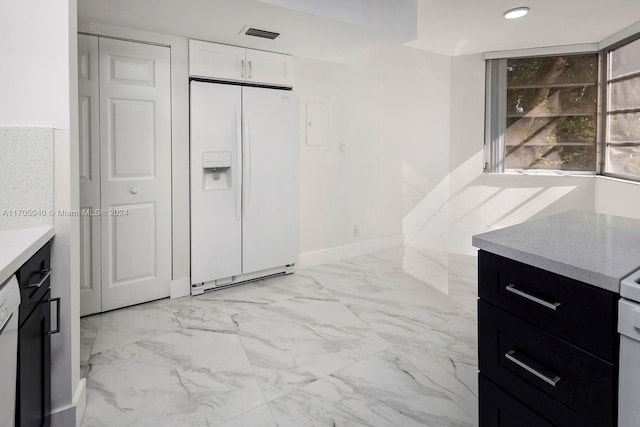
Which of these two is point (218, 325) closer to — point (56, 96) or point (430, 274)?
point (56, 96)

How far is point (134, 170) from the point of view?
9.89ft

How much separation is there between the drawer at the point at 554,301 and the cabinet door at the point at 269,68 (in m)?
2.72

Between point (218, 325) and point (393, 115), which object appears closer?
point (218, 325)

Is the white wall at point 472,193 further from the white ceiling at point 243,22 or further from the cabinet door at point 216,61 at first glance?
the cabinet door at point 216,61

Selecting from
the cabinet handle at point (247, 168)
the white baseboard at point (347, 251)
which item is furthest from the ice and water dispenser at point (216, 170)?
the white baseboard at point (347, 251)

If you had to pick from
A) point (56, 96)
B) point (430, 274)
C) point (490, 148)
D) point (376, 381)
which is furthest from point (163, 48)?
point (490, 148)

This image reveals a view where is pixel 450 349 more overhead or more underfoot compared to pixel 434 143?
more underfoot

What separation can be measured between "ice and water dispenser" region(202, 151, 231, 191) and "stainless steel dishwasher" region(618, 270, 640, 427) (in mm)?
2890

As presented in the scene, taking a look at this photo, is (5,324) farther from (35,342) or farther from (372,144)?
(372,144)

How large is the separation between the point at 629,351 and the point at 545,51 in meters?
4.72

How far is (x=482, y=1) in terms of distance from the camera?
3.26 metres

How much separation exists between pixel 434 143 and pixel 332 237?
193cm

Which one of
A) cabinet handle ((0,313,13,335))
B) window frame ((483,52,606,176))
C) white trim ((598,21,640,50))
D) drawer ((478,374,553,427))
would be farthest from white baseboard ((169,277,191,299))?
white trim ((598,21,640,50))

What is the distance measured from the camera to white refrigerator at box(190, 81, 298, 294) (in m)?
3.24
